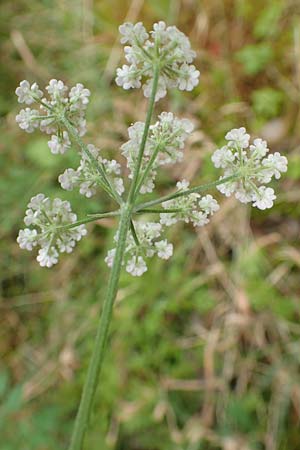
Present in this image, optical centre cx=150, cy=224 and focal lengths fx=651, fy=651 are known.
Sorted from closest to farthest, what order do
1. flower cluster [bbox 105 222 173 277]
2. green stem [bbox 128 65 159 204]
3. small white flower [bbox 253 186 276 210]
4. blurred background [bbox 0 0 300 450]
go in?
1. green stem [bbox 128 65 159 204]
2. small white flower [bbox 253 186 276 210]
3. flower cluster [bbox 105 222 173 277]
4. blurred background [bbox 0 0 300 450]

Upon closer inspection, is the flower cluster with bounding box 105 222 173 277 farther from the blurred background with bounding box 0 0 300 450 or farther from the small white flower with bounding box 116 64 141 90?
the blurred background with bounding box 0 0 300 450

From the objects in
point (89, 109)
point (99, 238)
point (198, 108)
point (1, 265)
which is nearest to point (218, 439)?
point (99, 238)

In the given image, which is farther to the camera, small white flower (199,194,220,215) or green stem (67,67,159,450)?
small white flower (199,194,220,215)

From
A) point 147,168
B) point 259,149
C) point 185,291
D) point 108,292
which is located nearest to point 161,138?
point 147,168

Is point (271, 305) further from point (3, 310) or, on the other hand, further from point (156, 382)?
point (3, 310)

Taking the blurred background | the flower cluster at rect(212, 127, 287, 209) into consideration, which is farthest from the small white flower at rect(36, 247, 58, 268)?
the blurred background

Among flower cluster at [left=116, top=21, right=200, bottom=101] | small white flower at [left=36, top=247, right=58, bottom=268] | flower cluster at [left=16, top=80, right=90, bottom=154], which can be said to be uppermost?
flower cluster at [left=16, top=80, right=90, bottom=154]

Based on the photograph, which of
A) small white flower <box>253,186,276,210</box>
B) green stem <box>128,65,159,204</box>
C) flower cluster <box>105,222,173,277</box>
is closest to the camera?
green stem <box>128,65,159,204</box>
